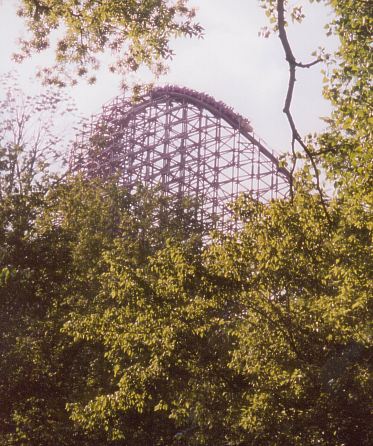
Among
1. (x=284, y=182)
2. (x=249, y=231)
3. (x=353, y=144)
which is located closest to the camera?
(x=353, y=144)

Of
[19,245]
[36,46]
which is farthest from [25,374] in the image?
[36,46]

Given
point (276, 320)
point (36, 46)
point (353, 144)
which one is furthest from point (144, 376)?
point (36, 46)

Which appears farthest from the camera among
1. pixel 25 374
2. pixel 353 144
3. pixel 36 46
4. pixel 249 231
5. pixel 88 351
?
pixel 88 351

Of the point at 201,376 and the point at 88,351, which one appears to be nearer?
the point at 201,376

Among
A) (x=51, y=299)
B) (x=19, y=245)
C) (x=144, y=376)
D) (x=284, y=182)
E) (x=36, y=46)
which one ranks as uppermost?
(x=284, y=182)

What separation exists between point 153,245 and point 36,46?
910 cm

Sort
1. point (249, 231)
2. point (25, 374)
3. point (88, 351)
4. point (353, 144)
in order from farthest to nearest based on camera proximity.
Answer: point (88, 351) < point (25, 374) < point (249, 231) < point (353, 144)

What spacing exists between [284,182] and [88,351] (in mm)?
15010

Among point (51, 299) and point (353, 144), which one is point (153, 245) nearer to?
point (51, 299)

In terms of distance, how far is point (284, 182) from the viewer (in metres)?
26.7

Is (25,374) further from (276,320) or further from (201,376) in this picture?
(276,320)

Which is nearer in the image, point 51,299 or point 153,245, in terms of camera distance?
point 51,299

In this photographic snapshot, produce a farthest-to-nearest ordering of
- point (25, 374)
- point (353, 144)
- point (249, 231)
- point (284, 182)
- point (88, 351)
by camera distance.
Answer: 1. point (284, 182)
2. point (88, 351)
3. point (25, 374)
4. point (249, 231)
5. point (353, 144)

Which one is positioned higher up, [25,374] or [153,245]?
[153,245]
